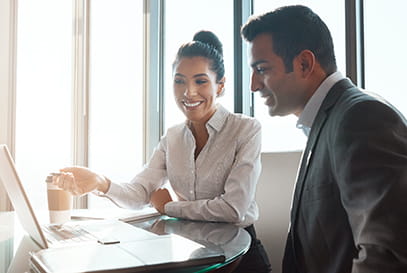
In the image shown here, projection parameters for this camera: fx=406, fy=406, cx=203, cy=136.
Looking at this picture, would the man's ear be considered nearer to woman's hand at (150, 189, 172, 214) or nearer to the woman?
the woman

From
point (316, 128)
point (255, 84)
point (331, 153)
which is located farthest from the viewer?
point (255, 84)

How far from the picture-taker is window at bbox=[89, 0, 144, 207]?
3293mm

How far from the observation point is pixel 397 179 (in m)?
0.69

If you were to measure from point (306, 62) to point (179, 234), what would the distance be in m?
0.58

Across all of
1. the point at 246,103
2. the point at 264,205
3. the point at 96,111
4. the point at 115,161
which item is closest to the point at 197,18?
the point at 246,103

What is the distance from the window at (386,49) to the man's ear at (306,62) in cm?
72

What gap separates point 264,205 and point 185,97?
0.63 metres

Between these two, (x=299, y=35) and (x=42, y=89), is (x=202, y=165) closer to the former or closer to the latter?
(x=299, y=35)

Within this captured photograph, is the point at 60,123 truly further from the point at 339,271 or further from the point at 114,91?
the point at 339,271

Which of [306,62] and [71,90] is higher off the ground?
[71,90]

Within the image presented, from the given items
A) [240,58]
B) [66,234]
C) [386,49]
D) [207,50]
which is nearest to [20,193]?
[66,234]

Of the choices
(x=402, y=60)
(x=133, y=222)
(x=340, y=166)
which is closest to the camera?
(x=340, y=166)

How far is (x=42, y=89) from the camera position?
327 centimetres

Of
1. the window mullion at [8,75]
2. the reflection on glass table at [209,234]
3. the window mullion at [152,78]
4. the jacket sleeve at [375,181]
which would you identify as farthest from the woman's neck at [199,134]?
the window mullion at [8,75]
